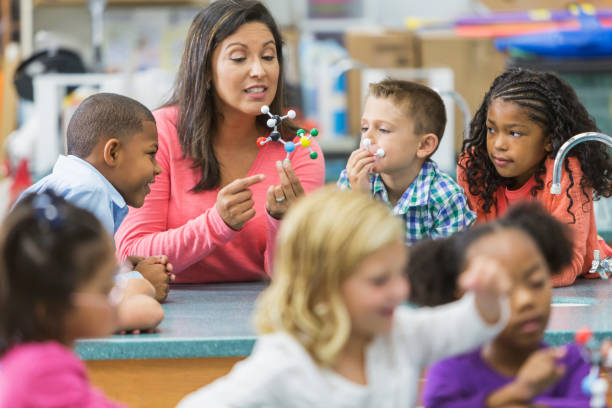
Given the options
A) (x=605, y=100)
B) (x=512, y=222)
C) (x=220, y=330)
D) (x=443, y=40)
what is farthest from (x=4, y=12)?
(x=512, y=222)

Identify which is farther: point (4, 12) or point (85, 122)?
point (4, 12)

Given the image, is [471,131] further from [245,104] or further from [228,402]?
[228,402]

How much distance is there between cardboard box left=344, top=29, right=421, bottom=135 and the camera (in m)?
5.15

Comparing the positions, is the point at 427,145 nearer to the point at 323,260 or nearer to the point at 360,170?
the point at 360,170

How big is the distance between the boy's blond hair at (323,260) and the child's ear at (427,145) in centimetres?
94

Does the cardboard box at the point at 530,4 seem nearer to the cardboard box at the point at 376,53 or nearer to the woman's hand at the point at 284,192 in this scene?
the cardboard box at the point at 376,53

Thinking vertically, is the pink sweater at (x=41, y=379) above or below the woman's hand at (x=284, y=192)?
below

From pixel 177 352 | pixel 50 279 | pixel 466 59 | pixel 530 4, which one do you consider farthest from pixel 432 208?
pixel 530 4

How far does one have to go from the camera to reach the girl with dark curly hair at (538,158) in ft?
6.14

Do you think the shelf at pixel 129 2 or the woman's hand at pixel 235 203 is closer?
Answer: the woman's hand at pixel 235 203

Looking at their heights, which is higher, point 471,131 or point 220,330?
point 471,131

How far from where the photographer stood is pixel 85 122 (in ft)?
5.79

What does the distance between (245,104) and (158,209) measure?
289mm

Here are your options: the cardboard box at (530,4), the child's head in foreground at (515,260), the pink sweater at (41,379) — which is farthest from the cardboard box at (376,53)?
the pink sweater at (41,379)
